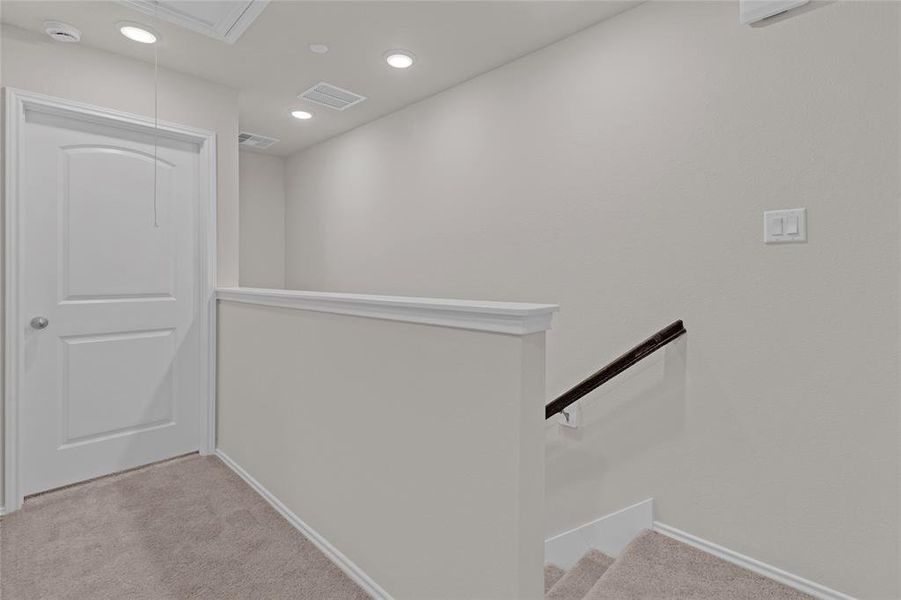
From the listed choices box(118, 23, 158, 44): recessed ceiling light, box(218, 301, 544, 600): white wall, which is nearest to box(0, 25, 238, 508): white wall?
box(118, 23, 158, 44): recessed ceiling light

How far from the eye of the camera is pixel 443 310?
1.34m

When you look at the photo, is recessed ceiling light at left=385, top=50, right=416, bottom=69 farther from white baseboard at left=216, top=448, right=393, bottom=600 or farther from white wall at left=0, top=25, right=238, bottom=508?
white baseboard at left=216, top=448, right=393, bottom=600

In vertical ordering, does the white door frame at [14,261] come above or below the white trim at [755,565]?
above

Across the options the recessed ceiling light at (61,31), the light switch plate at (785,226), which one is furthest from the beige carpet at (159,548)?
the recessed ceiling light at (61,31)

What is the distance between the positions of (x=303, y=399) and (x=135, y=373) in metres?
1.38

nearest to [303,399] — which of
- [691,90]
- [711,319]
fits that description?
[711,319]

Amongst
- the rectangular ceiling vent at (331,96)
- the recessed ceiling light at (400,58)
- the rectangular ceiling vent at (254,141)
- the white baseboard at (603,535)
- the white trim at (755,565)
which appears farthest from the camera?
the rectangular ceiling vent at (254,141)

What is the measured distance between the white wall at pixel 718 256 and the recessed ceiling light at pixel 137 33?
1756 millimetres

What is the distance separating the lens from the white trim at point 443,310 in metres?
1.17

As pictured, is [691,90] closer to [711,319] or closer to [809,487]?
[711,319]

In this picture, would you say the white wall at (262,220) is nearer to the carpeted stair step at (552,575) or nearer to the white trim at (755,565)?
the carpeted stair step at (552,575)

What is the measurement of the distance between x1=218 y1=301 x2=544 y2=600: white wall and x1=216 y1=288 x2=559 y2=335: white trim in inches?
1.1

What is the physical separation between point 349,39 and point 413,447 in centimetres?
220

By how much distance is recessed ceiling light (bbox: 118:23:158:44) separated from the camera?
235 centimetres
